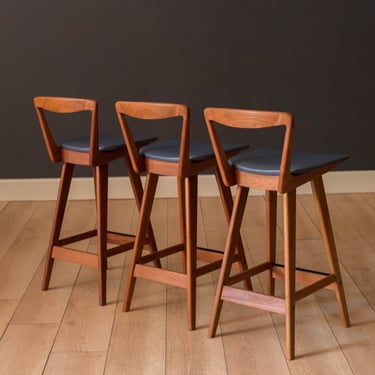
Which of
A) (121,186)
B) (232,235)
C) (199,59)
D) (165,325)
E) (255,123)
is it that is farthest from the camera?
(121,186)

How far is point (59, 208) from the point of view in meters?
3.90

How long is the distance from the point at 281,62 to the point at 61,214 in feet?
8.14

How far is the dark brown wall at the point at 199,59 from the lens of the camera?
5.65 meters

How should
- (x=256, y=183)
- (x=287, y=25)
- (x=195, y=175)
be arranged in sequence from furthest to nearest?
(x=287, y=25) < (x=195, y=175) < (x=256, y=183)

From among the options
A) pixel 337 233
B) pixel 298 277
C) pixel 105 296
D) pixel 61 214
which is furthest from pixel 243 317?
pixel 337 233

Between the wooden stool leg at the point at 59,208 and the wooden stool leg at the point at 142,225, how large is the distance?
505 mm

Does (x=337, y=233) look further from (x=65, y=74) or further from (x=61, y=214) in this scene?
(x=65, y=74)

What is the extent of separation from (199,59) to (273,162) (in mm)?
2767

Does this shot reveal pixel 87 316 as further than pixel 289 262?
Yes

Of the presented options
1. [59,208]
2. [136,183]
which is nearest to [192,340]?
[136,183]

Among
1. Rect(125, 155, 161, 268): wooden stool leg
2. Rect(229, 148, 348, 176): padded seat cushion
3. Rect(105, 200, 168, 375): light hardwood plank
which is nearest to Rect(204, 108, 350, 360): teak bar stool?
Rect(229, 148, 348, 176): padded seat cushion

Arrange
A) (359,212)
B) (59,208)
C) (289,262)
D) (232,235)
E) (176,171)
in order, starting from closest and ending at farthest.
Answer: (289,262), (232,235), (176,171), (59,208), (359,212)

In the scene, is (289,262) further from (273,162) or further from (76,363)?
(76,363)

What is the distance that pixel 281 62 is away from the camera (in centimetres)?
573
